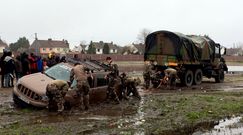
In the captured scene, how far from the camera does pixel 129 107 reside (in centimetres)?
1408

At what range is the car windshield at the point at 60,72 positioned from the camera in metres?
13.7

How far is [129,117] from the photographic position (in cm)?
1198

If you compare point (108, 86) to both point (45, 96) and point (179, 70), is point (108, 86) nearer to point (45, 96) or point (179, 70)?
point (45, 96)

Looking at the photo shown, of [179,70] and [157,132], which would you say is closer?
[157,132]

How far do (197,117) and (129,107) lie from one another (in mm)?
2848

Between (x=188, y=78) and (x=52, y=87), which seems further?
(x=188, y=78)

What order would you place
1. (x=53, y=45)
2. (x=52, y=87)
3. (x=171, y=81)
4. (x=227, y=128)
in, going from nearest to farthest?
(x=227, y=128) < (x=52, y=87) < (x=171, y=81) < (x=53, y=45)

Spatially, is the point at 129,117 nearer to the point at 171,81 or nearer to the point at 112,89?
the point at 112,89

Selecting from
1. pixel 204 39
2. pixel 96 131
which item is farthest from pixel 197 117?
pixel 204 39

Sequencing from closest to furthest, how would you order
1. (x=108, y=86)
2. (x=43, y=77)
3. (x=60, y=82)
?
1. (x=60, y=82)
2. (x=43, y=77)
3. (x=108, y=86)

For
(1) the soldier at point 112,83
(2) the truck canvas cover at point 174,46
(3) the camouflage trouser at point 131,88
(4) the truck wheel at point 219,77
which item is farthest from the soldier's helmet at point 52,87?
(4) the truck wheel at point 219,77

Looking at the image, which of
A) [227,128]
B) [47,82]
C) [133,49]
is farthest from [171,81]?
[133,49]

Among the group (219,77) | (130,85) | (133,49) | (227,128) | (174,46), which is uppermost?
(133,49)

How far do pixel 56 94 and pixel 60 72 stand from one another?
7.02ft
